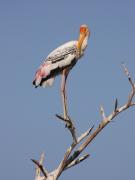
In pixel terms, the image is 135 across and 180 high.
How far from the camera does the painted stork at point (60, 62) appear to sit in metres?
7.40

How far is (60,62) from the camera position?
7.44 metres

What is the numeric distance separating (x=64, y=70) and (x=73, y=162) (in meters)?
1.39

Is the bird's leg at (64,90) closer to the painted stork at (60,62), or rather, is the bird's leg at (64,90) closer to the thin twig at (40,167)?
the painted stork at (60,62)

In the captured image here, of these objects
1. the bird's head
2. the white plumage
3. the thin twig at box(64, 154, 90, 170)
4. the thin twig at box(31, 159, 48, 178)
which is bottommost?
the thin twig at box(64, 154, 90, 170)

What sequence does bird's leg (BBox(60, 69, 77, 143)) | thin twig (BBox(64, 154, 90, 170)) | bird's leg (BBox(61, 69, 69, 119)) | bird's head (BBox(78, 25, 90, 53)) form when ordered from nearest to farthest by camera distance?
bird's leg (BBox(60, 69, 77, 143)) → bird's leg (BBox(61, 69, 69, 119)) → thin twig (BBox(64, 154, 90, 170)) → bird's head (BBox(78, 25, 90, 53))

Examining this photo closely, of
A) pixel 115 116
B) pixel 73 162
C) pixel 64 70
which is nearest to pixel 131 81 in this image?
pixel 115 116

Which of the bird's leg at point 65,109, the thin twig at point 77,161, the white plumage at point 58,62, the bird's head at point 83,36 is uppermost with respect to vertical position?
the bird's head at point 83,36

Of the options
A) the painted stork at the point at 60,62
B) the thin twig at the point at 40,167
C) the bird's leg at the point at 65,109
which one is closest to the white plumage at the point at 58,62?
the painted stork at the point at 60,62

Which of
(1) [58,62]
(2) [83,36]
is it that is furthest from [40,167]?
(2) [83,36]

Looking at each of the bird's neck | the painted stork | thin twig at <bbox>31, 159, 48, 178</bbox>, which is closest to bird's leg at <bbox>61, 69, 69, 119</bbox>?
the painted stork

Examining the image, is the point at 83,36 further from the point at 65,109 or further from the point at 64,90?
the point at 65,109

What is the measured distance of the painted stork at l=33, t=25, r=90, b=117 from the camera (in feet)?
24.3

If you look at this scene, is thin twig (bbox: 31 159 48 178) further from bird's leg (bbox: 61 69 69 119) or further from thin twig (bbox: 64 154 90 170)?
bird's leg (bbox: 61 69 69 119)

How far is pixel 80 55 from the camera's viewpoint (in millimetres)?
7477
